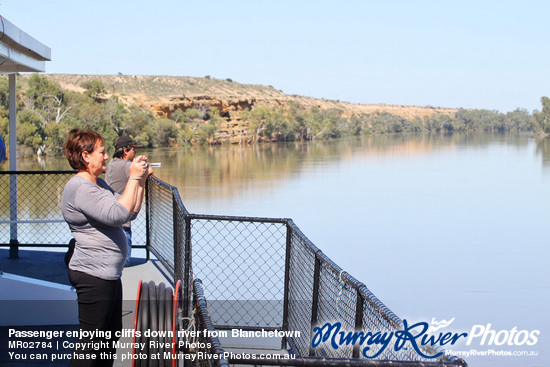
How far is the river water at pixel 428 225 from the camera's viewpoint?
12375 mm

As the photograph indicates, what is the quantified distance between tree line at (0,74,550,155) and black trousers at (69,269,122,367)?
36517 mm

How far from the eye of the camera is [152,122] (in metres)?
62.0

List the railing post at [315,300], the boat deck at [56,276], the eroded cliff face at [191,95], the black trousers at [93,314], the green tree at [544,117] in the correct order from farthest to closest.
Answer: the green tree at [544,117] → the eroded cliff face at [191,95] → the boat deck at [56,276] → the railing post at [315,300] → the black trousers at [93,314]

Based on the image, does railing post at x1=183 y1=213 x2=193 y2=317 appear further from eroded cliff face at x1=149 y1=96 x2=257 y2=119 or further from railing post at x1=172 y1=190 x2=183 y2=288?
eroded cliff face at x1=149 y1=96 x2=257 y2=119

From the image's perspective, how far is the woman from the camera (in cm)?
335

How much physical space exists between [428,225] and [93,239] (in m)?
19.3

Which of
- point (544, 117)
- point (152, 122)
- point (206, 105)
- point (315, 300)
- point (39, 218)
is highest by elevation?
point (544, 117)

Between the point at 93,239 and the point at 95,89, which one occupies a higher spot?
the point at 95,89

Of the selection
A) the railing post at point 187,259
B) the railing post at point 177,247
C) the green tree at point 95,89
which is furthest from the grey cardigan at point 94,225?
the green tree at point 95,89

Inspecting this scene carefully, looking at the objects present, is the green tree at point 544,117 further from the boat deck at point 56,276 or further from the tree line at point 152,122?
the boat deck at point 56,276

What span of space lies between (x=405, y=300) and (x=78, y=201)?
1047cm

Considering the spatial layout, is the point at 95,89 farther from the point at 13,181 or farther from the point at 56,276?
the point at 56,276

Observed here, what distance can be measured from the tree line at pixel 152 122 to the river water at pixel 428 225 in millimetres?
6390

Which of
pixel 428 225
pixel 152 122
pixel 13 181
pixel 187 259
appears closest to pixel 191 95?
pixel 152 122
